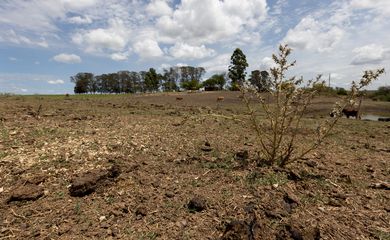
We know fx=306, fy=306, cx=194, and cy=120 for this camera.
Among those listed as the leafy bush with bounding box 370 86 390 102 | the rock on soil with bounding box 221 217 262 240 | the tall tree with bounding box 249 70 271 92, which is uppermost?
the tall tree with bounding box 249 70 271 92

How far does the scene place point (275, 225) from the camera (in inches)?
109

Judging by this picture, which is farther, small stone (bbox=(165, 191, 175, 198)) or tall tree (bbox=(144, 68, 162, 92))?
tall tree (bbox=(144, 68, 162, 92))

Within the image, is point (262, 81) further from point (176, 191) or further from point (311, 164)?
point (176, 191)

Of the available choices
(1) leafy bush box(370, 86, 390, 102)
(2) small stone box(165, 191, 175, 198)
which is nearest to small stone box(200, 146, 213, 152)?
(2) small stone box(165, 191, 175, 198)

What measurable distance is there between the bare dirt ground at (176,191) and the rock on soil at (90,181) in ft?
0.04

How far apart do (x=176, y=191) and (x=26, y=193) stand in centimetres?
161

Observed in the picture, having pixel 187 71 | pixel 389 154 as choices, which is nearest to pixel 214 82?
pixel 187 71

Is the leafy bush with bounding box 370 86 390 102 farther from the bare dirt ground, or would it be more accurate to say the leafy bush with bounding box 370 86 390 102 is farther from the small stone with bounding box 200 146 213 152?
the small stone with bounding box 200 146 213 152

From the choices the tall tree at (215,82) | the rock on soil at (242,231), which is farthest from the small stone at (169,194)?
the tall tree at (215,82)

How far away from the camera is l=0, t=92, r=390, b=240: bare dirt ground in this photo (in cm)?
277

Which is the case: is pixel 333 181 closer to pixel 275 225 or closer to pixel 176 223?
pixel 275 225

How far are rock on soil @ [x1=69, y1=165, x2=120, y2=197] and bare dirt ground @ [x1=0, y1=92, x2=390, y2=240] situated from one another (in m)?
0.01

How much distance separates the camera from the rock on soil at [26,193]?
3.23 metres

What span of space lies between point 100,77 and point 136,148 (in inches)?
3155
